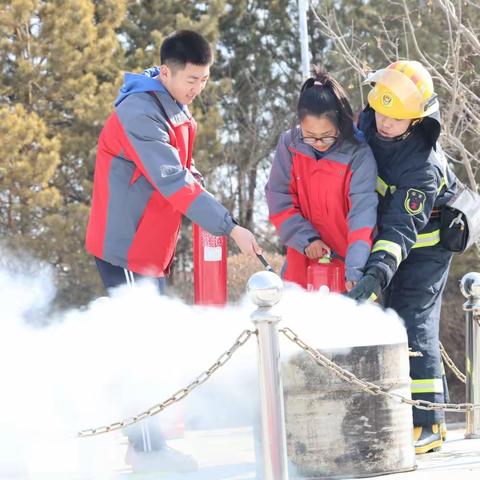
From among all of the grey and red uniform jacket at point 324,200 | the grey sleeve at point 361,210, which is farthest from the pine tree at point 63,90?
the grey sleeve at point 361,210

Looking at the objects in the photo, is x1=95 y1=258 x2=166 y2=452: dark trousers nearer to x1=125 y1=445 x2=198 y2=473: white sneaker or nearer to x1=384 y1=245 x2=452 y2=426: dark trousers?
x1=125 y1=445 x2=198 y2=473: white sneaker

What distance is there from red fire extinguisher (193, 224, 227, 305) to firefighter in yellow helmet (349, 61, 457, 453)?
2.95ft

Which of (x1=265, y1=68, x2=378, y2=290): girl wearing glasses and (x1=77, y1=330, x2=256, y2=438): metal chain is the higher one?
(x1=265, y1=68, x2=378, y2=290): girl wearing glasses

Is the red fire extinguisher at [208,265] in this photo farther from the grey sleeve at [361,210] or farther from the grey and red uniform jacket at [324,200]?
the grey sleeve at [361,210]

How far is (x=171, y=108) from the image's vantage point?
4691mm

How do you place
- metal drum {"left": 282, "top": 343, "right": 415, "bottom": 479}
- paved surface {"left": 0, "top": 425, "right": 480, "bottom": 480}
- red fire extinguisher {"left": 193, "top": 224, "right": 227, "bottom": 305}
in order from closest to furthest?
1. metal drum {"left": 282, "top": 343, "right": 415, "bottom": 479}
2. paved surface {"left": 0, "top": 425, "right": 480, "bottom": 480}
3. red fire extinguisher {"left": 193, "top": 224, "right": 227, "bottom": 305}

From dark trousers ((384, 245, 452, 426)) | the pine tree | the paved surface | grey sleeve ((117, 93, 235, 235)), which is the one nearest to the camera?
the paved surface

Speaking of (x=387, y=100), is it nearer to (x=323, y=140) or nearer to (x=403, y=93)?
(x=403, y=93)

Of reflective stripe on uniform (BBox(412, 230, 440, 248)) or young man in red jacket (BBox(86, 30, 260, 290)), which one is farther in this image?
reflective stripe on uniform (BBox(412, 230, 440, 248))

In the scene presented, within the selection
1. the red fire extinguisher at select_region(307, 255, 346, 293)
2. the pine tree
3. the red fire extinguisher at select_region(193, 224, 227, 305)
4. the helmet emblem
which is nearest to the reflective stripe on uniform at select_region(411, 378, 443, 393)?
the red fire extinguisher at select_region(307, 255, 346, 293)

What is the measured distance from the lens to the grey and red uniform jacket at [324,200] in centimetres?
460

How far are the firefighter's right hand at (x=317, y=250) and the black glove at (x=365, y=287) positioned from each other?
49 cm

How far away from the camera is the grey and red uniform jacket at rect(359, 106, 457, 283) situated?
454 cm

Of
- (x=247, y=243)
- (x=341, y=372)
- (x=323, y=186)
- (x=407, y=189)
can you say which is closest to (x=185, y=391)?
(x=341, y=372)
